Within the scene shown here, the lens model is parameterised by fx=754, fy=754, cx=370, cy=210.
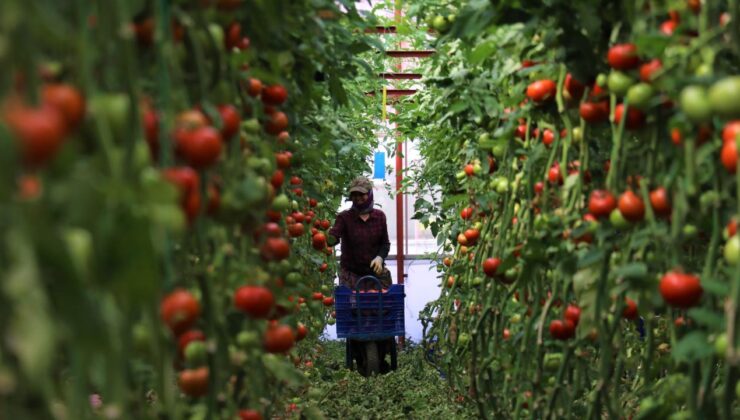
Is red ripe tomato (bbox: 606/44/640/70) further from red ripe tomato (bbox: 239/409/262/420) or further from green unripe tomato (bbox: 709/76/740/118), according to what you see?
red ripe tomato (bbox: 239/409/262/420)

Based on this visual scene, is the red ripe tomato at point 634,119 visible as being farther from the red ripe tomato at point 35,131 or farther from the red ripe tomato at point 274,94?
the red ripe tomato at point 35,131

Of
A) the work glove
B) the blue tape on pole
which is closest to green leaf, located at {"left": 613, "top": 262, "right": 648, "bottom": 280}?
the work glove

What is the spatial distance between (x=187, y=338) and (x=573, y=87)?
91cm

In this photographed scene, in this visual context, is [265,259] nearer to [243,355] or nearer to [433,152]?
[243,355]

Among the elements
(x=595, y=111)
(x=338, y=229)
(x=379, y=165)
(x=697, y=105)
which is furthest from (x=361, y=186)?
(x=697, y=105)

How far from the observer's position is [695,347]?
100 centimetres

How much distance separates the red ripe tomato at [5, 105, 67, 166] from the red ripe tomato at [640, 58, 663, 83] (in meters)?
0.88

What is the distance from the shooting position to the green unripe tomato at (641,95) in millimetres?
1145

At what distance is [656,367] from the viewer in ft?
4.87

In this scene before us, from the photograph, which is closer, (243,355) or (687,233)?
(243,355)

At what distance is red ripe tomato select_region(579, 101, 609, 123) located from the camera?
1382mm

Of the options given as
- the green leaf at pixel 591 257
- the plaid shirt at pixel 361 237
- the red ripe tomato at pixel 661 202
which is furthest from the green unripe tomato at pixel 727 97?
the plaid shirt at pixel 361 237

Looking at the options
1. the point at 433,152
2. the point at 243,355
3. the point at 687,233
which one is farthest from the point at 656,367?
the point at 433,152

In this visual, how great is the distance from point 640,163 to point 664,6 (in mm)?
267
